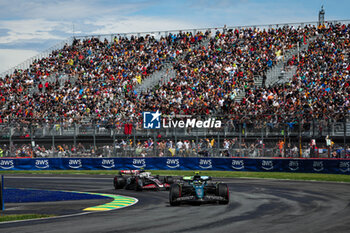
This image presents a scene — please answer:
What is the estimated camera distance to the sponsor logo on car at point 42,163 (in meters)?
41.1

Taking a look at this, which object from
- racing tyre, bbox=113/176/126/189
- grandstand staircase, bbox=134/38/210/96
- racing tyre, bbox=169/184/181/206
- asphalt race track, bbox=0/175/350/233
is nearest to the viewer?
asphalt race track, bbox=0/175/350/233

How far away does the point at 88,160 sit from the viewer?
40.2 meters

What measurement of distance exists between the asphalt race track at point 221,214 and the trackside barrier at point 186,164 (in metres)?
8.52

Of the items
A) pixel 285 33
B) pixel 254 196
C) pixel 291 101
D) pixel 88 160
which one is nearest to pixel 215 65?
pixel 285 33

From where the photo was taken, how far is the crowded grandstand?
111 feet

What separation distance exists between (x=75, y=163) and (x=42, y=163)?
2.70 m

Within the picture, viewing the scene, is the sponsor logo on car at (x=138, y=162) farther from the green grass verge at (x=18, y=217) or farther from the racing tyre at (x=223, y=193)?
the green grass verge at (x=18, y=217)

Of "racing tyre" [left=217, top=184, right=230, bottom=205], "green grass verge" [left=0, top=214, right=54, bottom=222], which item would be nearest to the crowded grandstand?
"racing tyre" [left=217, top=184, right=230, bottom=205]

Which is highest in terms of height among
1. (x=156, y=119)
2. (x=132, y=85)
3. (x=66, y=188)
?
(x=132, y=85)

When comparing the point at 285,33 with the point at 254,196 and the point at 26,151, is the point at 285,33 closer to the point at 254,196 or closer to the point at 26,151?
the point at 26,151

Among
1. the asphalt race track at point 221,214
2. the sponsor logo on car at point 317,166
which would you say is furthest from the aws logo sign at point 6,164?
the sponsor logo on car at point 317,166

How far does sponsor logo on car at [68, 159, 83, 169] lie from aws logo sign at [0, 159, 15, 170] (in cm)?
445

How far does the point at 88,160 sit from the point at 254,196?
21293mm

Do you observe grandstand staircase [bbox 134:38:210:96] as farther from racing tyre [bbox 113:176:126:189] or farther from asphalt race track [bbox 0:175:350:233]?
Result: asphalt race track [bbox 0:175:350:233]
